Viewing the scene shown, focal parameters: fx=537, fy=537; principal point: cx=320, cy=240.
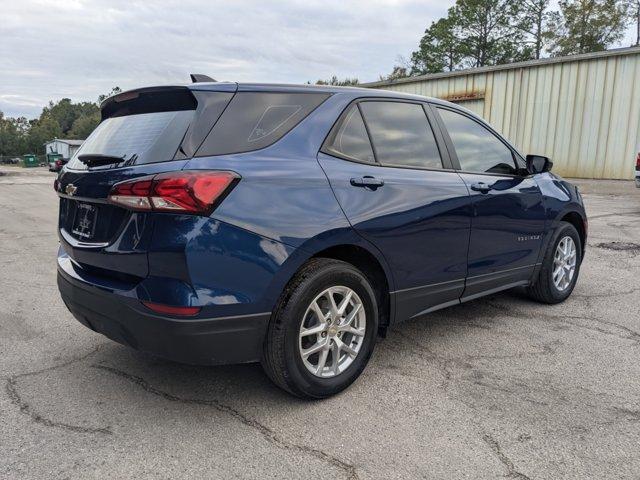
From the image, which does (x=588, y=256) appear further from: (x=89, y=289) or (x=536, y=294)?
(x=89, y=289)

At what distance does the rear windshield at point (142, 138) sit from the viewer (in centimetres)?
270

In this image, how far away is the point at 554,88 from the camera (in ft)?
59.3

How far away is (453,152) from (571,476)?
7.34 ft

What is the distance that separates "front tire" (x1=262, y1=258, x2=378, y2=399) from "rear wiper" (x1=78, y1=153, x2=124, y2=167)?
45.3 inches

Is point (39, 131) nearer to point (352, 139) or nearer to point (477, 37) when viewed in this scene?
point (477, 37)

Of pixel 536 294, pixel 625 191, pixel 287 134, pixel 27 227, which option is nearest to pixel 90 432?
pixel 287 134

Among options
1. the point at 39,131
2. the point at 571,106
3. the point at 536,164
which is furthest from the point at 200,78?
the point at 39,131

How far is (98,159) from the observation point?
293 centimetres

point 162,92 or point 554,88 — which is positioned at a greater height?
point 554,88

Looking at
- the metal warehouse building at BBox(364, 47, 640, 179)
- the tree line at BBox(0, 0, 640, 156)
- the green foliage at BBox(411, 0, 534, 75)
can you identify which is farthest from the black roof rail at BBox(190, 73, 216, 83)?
the green foliage at BBox(411, 0, 534, 75)

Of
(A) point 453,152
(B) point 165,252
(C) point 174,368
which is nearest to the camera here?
(B) point 165,252

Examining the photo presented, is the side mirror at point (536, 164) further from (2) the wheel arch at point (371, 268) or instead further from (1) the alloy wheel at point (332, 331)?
(1) the alloy wheel at point (332, 331)

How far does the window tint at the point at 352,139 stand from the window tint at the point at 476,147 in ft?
2.91

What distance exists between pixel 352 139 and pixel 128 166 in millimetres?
1273
